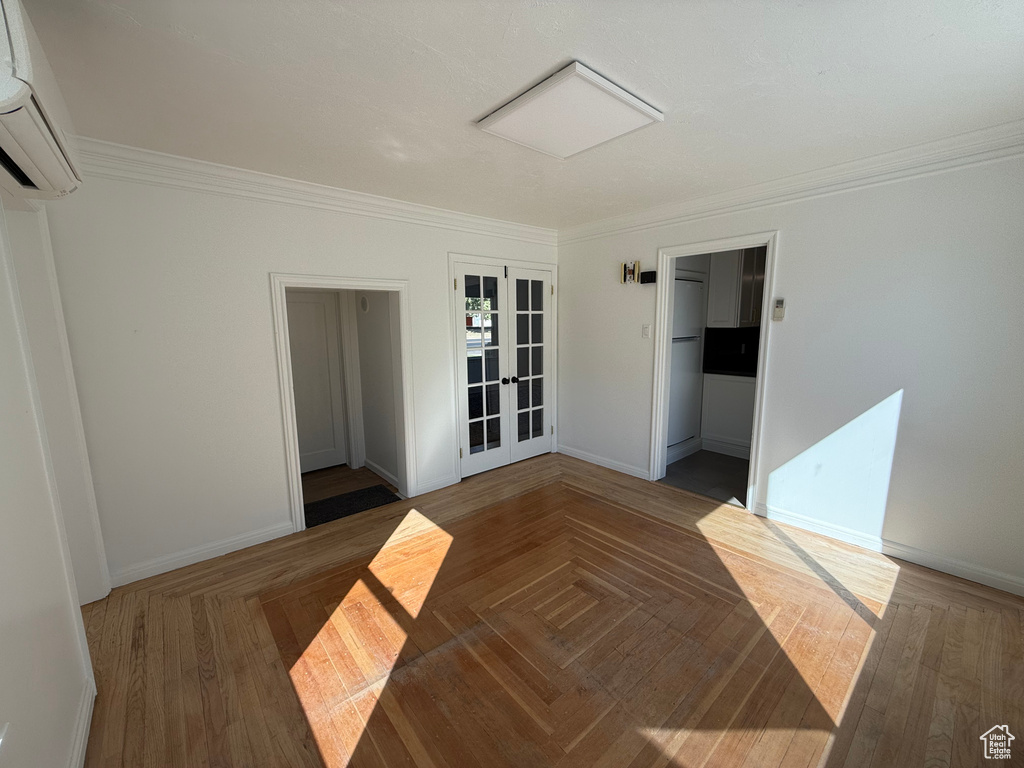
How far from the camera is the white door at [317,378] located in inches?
179

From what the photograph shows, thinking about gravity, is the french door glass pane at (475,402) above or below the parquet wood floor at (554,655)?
above

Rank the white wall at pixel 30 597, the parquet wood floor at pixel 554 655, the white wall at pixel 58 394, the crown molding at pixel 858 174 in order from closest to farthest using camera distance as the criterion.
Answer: the white wall at pixel 30 597
the parquet wood floor at pixel 554 655
the white wall at pixel 58 394
the crown molding at pixel 858 174

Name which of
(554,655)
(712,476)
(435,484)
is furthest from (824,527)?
(435,484)

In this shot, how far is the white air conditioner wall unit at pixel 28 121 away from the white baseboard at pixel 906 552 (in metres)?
4.43

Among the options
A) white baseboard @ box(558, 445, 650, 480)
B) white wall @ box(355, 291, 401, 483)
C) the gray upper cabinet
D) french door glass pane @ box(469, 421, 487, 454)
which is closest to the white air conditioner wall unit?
white wall @ box(355, 291, 401, 483)

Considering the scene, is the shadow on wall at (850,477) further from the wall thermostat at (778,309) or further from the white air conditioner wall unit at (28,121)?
the white air conditioner wall unit at (28,121)

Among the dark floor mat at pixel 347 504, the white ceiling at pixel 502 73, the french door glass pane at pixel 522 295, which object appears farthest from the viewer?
the french door glass pane at pixel 522 295

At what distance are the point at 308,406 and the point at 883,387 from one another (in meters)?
5.11

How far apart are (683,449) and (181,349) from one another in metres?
4.87

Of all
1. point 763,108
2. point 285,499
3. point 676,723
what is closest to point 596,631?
point 676,723

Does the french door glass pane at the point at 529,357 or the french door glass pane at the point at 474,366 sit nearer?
the french door glass pane at the point at 474,366

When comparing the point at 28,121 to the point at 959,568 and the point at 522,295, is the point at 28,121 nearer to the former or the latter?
the point at 522,295

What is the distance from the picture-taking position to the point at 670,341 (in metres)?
4.02

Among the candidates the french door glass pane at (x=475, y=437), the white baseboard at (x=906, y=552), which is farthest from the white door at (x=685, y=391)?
the french door glass pane at (x=475, y=437)
